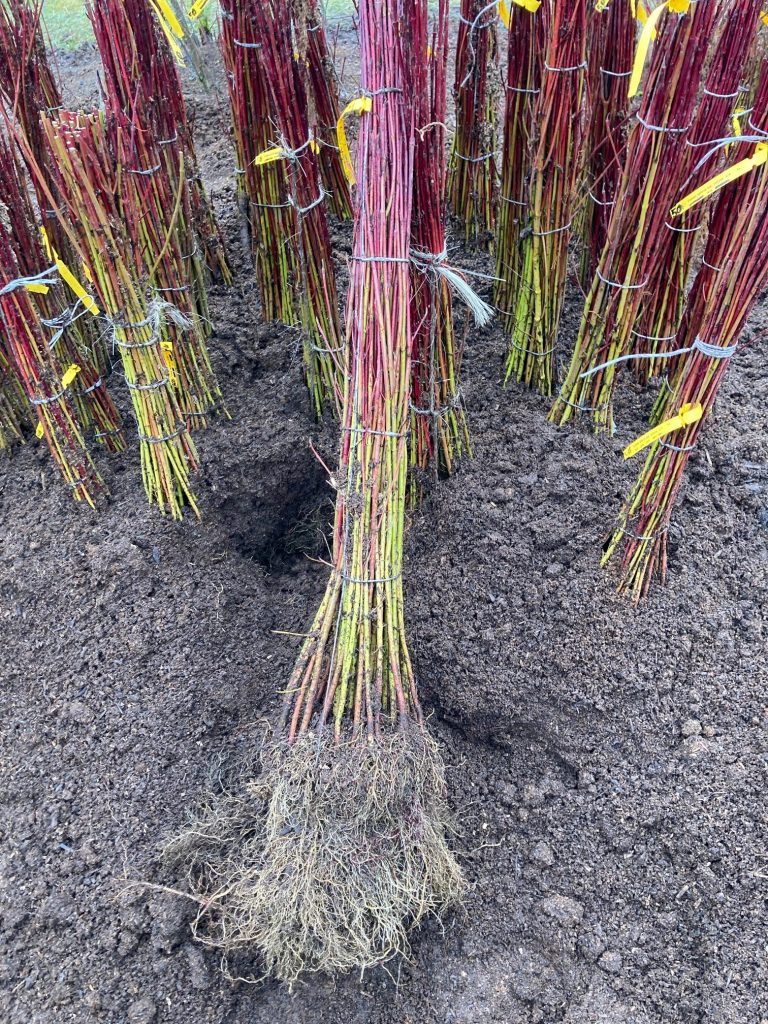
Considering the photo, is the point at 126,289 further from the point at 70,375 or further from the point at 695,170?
the point at 695,170

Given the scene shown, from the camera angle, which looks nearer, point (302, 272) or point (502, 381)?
point (302, 272)

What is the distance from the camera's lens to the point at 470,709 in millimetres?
1828

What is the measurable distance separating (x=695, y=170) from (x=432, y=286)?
0.56 metres

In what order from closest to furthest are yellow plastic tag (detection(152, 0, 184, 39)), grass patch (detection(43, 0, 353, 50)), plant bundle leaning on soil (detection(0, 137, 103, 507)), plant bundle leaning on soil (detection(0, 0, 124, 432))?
yellow plastic tag (detection(152, 0, 184, 39)) < plant bundle leaning on soil (detection(0, 137, 103, 507)) < plant bundle leaning on soil (detection(0, 0, 124, 432)) < grass patch (detection(43, 0, 353, 50))

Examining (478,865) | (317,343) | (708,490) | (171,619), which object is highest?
(317,343)

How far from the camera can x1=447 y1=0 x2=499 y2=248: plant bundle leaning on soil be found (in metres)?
2.18

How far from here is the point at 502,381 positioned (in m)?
2.25

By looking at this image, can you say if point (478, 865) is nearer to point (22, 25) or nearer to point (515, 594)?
point (515, 594)

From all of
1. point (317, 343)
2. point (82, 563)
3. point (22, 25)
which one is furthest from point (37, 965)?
point (22, 25)

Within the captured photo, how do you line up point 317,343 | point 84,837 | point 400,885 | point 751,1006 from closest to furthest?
point 751,1006 < point 400,885 < point 84,837 < point 317,343

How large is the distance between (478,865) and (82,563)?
3.89ft

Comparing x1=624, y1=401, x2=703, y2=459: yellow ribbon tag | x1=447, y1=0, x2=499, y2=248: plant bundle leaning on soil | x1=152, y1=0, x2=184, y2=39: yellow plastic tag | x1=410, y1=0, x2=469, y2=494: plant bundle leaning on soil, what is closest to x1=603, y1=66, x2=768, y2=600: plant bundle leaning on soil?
x1=624, y1=401, x2=703, y2=459: yellow ribbon tag

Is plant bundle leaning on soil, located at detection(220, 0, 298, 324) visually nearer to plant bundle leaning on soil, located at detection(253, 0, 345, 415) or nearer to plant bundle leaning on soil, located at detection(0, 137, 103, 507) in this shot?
plant bundle leaning on soil, located at detection(253, 0, 345, 415)

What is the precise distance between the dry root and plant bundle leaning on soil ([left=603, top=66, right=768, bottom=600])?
666mm
